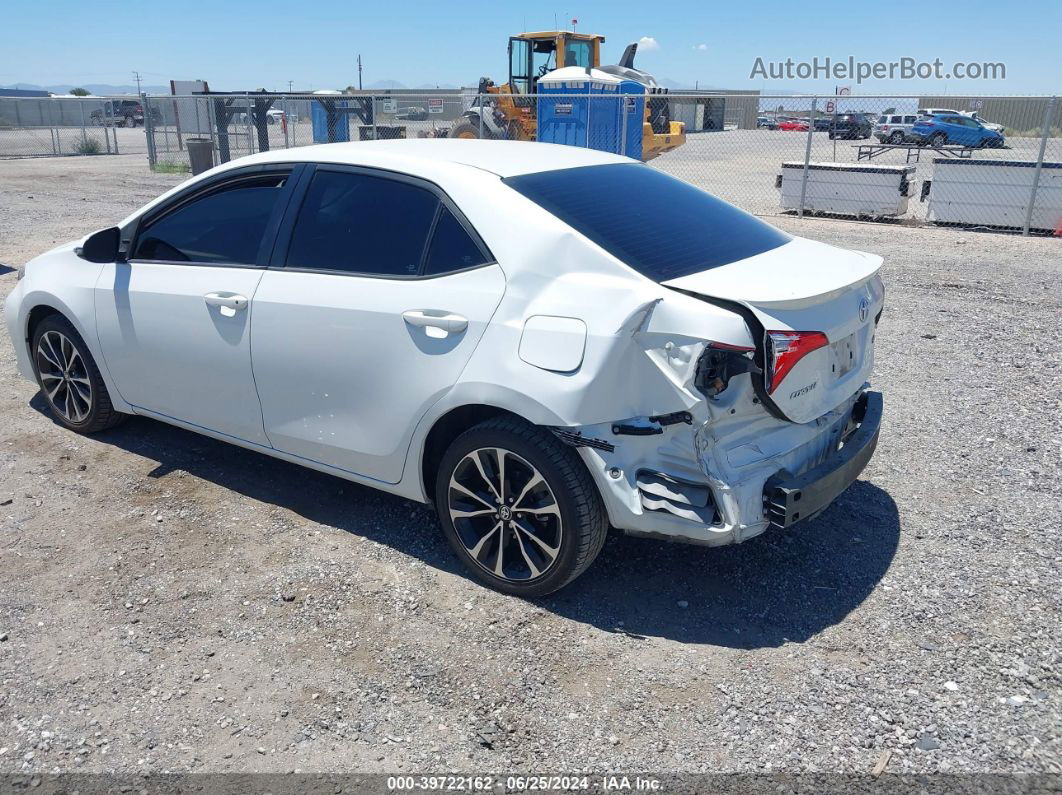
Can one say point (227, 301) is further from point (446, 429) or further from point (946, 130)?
point (946, 130)

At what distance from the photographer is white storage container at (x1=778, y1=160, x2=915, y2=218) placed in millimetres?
14398

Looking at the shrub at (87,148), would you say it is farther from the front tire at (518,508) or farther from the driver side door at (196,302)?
the front tire at (518,508)

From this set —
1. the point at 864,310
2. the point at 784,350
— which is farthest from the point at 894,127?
the point at 784,350

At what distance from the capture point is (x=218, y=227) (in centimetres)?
432

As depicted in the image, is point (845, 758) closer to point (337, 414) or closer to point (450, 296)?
point (450, 296)

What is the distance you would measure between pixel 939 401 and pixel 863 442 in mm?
2515

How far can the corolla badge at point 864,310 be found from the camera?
3553 millimetres

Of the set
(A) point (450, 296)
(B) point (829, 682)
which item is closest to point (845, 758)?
(B) point (829, 682)

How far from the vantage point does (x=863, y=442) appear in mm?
3672

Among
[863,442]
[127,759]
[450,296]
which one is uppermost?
[450,296]

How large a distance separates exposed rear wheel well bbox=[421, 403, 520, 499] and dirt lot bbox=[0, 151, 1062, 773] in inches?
17.5

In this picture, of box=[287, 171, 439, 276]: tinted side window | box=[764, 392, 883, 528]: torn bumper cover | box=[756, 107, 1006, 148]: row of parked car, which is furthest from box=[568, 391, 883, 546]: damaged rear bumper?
box=[756, 107, 1006, 148]: row of parked car

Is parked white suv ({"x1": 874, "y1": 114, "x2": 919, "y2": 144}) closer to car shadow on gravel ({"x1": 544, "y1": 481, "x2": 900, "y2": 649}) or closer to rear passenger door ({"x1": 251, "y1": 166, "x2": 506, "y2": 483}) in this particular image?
car shadow on gravel ({"x1": 544, "y1": 481, "x2": 900, "y2": 649})

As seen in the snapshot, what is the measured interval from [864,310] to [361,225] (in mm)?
2171
